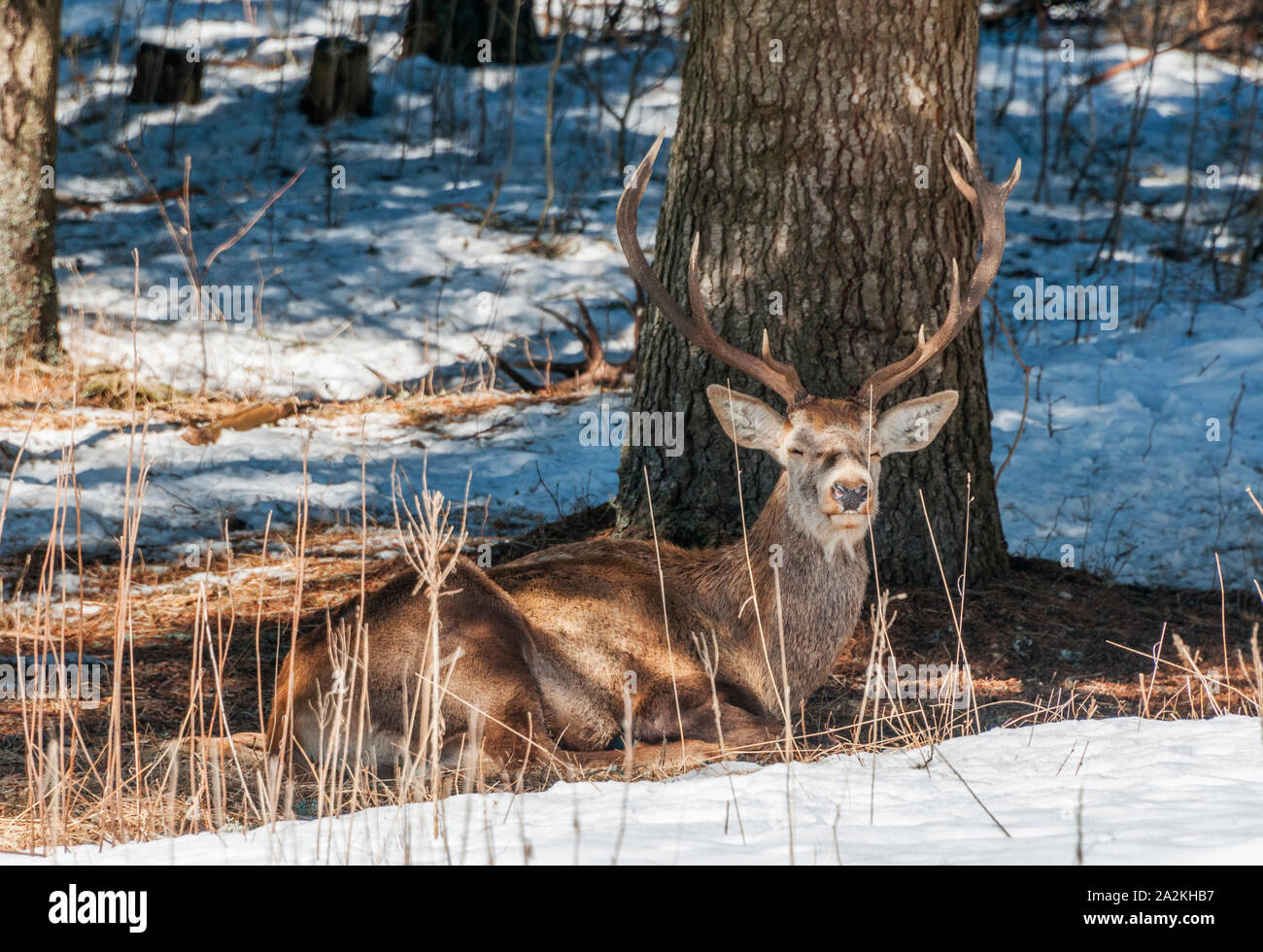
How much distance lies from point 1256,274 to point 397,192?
25.9 feet

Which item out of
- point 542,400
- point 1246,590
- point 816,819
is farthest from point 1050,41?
point 816,819

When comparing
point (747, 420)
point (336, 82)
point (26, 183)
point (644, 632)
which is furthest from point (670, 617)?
point (336, 82)

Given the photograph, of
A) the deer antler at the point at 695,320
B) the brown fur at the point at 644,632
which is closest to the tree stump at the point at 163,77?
the deer antler at the point at 695,320

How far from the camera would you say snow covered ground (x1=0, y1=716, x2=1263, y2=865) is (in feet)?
10.3

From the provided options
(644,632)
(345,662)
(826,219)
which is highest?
(826,219)

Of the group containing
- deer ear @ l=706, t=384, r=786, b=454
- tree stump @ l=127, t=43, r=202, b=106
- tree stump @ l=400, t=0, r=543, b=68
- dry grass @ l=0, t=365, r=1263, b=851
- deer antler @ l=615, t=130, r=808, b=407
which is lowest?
dry grass @ l=0, t=365, r=1263, b=851

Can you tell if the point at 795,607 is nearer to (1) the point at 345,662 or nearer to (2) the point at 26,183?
(1) the point at 345,662

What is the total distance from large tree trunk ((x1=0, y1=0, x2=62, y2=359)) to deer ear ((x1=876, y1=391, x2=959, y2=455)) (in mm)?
6585

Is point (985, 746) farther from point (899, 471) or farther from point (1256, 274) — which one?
point (1256, 274)

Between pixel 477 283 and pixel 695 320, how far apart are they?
267 inches

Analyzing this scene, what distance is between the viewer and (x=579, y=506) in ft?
25.6

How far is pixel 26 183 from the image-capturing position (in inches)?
381

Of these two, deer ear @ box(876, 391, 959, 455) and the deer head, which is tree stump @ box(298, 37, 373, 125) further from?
deer ear @ box(876, 391, 959, 455)

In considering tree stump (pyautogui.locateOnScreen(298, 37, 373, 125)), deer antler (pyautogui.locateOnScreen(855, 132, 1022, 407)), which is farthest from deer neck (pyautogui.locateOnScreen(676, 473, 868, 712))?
tree stump (pyautogui.locateOnScreen(298, 37, 373, 125))
